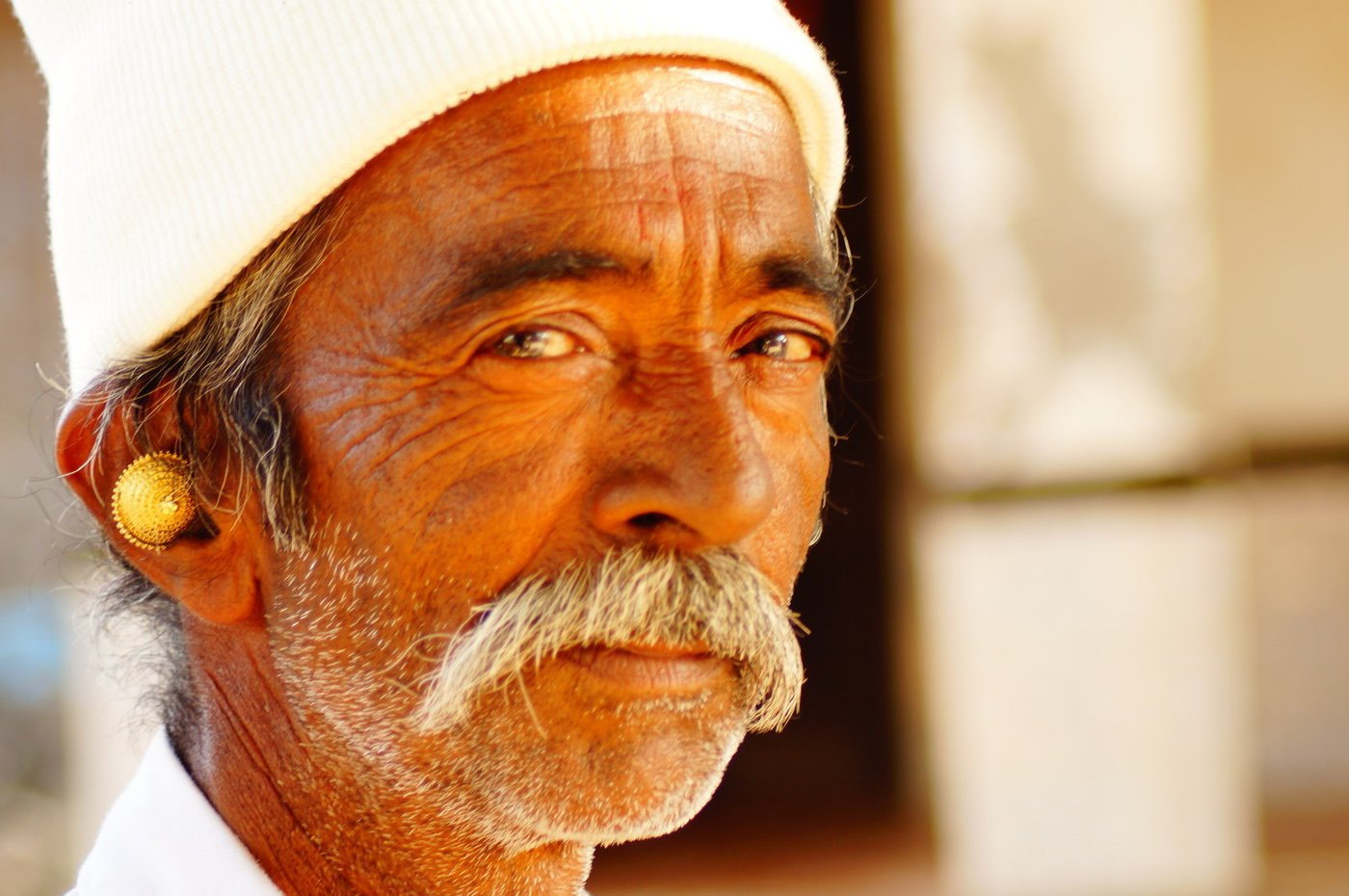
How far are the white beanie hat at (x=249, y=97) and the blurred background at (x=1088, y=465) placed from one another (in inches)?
132

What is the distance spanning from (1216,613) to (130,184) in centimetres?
452

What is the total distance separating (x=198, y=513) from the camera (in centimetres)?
188

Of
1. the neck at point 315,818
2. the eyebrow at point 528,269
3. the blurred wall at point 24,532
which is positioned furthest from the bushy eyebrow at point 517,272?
the blurred wall at point 24,532

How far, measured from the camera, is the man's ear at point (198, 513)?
1863mm

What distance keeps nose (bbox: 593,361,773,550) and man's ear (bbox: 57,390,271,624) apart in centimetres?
44

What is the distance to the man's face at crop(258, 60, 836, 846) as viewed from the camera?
1.72m

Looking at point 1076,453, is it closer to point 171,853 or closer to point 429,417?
A: point 429,417

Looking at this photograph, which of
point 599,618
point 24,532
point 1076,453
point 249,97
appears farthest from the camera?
point 1076,453

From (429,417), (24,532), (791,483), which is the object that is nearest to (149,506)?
(429,417)

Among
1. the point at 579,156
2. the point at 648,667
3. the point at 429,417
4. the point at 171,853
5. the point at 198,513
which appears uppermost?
the point at 579,156

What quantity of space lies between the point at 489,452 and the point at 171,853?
61cm

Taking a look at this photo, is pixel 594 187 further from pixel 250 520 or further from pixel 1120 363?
pixel 1120 363

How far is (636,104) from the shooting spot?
1.82 m

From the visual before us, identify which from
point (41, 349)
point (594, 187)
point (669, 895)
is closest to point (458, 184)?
point (594, 187)
